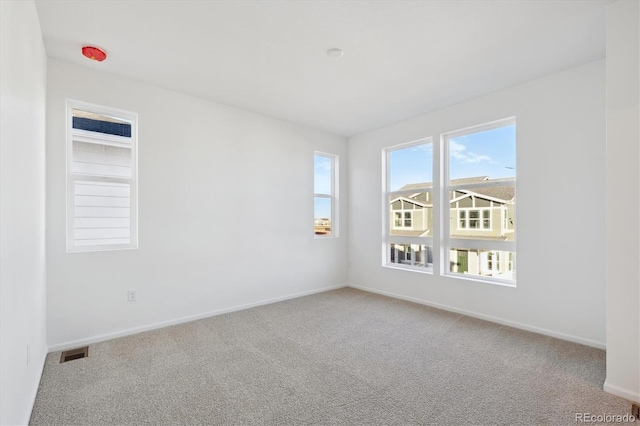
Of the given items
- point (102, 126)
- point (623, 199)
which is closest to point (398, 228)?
point (623, 199)

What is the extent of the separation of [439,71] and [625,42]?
1.35m

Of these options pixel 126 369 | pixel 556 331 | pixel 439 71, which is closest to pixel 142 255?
pixel 126 369

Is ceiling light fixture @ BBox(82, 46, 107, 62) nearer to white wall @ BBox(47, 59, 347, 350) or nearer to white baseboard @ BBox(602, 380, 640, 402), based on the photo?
white wall @ BBox(47, 59, 347, 350)

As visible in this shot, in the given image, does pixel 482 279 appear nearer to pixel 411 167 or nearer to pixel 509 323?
pixel 509 323

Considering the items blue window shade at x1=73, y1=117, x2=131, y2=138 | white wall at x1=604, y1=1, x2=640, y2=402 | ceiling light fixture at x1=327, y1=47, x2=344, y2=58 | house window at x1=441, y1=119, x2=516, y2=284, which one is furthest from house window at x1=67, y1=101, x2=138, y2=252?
white wall at x1=604, y1=1, x2=640, y2=402

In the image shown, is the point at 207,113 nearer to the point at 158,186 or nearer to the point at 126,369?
the point at 158,186

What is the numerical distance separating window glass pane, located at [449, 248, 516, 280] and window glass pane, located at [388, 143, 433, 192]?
→ 107cm

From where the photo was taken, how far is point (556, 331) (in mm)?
3072

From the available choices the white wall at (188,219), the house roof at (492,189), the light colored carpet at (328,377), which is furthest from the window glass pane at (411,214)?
the light colored carpet at (328,377)

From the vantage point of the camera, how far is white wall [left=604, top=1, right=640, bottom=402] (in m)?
2.04

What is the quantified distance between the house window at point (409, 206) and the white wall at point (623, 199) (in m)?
2.20

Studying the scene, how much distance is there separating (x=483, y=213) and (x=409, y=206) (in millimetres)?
1099

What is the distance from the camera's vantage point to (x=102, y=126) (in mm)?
3145

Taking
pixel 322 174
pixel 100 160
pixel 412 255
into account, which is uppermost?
pixel 322 174
